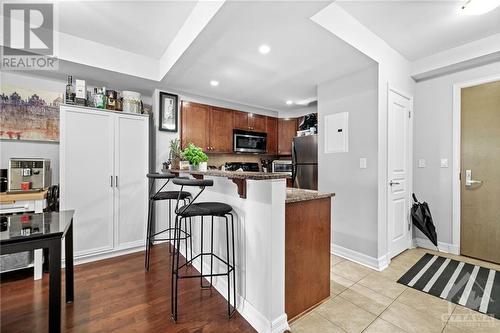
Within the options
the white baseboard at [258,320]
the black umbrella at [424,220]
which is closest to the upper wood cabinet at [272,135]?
the black umbrella at [424,220]

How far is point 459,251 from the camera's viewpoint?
280cm

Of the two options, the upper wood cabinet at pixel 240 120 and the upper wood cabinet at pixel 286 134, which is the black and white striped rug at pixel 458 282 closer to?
the upper wood cabinet at pixel 286 134

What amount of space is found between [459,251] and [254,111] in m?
3.85

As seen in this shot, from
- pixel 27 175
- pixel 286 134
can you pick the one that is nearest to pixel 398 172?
pixel 286 134

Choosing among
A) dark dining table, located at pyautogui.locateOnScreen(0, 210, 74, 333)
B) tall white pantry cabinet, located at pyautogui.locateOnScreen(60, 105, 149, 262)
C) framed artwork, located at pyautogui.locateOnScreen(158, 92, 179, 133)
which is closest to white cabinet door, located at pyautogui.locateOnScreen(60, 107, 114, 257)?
tall white pantry cabinet, located at pyautogui.locateOnScreen(60, 105, 149, 262)

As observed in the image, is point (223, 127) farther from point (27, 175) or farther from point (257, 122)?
point (27, 175)

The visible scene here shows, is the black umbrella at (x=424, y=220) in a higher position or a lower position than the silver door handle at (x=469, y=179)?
lower

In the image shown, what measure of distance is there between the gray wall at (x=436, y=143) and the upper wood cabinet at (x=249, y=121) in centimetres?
255

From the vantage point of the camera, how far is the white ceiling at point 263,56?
5.60ft

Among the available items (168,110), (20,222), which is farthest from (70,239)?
(168,110)

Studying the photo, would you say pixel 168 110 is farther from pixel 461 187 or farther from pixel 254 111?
pixel 461 187

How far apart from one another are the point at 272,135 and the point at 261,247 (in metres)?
3.46

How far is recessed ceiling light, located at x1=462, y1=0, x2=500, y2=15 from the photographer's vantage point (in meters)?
1.77

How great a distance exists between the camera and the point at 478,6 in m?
1.81
